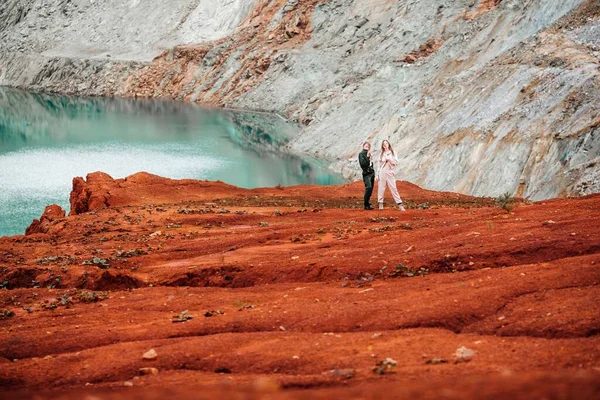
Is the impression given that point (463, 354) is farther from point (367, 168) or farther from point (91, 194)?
point (91, 194)

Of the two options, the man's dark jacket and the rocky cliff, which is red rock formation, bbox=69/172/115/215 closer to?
the man's dark jacket

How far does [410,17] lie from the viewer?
71.1m

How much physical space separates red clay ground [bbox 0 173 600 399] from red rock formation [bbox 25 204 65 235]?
17.1 ft

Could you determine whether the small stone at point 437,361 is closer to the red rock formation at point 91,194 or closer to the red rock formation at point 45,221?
the red rock formation at point 45,221

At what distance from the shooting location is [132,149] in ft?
195

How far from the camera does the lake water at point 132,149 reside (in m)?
44.9

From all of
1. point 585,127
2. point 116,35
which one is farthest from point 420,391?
point 116,35

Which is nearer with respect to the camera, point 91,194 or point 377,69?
point 91,194

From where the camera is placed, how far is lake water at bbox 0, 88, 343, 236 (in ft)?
147

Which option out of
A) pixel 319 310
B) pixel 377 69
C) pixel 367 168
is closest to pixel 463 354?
pixel 319 310

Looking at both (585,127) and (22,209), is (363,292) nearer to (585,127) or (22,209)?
(585,127)

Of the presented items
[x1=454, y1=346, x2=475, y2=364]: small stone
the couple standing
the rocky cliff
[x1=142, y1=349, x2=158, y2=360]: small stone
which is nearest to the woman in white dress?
the couple standing

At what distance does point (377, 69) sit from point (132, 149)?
1812 cm

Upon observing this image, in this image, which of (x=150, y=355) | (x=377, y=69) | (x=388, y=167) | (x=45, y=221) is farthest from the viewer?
(x=377, y=69)
